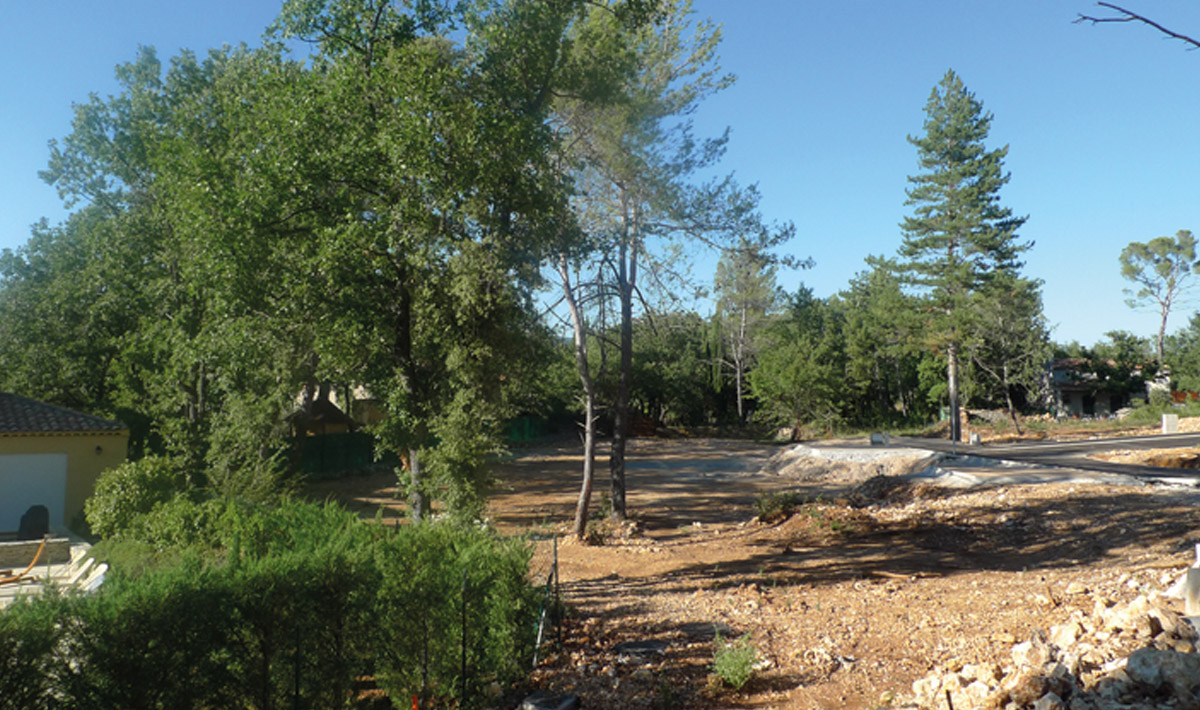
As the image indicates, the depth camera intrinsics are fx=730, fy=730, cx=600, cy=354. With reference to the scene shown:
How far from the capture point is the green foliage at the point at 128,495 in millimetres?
12914

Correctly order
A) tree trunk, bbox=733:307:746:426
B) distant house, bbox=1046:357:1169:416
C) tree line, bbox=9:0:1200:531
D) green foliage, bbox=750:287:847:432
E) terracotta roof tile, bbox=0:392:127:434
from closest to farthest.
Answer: tree line, bbox=9:0:1200:531 < terracotta roof tile, bbox=0:392:127:434 < green foliage, bbox=750:287:847:432 < distant house, bbox=1046:357:1169:416 < tree trunk, bbox=733:307:746:426

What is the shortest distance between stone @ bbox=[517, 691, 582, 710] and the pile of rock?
111 inches

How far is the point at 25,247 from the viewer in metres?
30.1

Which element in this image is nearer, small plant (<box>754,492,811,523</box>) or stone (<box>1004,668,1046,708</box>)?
stone (<box>1004,668,1046,708</box>)

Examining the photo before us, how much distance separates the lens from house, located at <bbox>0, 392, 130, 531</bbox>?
58.9 feet

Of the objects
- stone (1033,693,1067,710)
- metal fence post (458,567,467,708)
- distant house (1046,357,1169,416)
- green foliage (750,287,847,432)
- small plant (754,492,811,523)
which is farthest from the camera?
distant house (1046,357,1169,416)

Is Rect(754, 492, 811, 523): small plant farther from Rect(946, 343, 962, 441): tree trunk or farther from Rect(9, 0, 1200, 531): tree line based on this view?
Rect(946, 343, 962, 441): tree trunk

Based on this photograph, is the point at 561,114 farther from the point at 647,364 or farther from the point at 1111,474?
the point at 647,364

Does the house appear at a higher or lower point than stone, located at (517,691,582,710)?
higher

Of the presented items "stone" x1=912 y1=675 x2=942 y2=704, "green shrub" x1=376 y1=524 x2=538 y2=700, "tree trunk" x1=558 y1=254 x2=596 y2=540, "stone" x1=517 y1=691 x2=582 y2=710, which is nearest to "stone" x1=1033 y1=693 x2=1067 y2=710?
"stone" x1=912 y1=675 x2=942 y2=704

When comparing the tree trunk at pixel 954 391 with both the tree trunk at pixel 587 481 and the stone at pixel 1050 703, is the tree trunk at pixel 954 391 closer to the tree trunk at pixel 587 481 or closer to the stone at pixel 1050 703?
the tree trunk at pixel 587 481

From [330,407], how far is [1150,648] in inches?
1393

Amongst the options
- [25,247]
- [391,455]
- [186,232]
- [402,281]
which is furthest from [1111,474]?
[25,247]

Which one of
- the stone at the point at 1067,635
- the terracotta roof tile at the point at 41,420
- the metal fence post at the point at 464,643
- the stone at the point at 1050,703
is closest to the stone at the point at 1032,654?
the stone at the point at 1067,635
